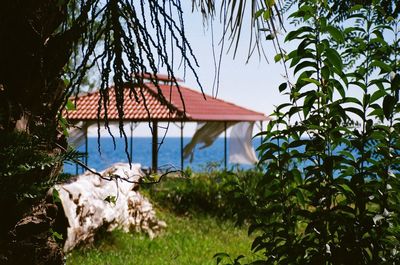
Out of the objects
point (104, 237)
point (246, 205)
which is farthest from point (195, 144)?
point (246, 205)

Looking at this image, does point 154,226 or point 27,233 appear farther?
point 154,226

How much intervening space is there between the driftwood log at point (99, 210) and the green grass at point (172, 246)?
185 millimetres

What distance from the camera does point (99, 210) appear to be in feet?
26.1

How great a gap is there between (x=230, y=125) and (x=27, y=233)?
2068cm

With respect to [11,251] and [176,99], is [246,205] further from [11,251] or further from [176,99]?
[176,99]

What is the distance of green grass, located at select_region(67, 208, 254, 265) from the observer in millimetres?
7004

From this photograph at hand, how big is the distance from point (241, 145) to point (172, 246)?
15.2 metres

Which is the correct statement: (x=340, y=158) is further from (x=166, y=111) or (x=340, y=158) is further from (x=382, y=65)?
(x=166, y=111)

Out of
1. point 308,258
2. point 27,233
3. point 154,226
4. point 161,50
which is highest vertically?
point 161,50

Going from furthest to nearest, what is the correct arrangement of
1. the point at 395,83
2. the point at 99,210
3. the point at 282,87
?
the point at 99,210 → the point at 282,87 → the point at 395,83

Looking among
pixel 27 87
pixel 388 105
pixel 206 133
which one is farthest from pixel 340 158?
pixel 206 133

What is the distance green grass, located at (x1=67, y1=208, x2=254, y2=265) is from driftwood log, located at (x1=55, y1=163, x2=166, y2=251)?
19 centimetres

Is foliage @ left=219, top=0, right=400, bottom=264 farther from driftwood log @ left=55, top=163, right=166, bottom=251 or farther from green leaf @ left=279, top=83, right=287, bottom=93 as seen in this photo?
driftwood log @ left=55, top=163, right=166, bottom=251

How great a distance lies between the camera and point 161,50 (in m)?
2.49
